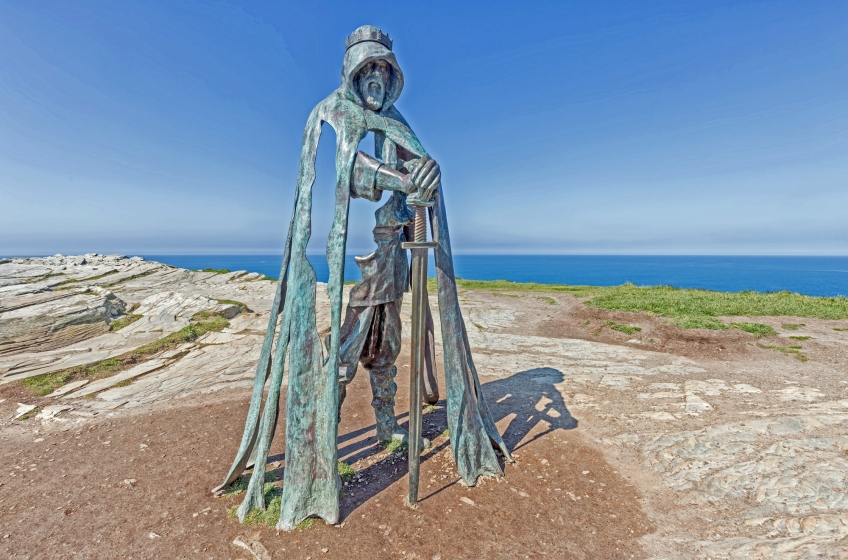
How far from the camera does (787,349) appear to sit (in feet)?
30.9

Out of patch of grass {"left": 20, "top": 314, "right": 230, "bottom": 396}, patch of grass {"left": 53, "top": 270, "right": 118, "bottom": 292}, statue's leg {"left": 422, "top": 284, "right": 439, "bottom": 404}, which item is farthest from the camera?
patch of grass {"left": 53, "top": 270, "right": 118, "bottom": 292}

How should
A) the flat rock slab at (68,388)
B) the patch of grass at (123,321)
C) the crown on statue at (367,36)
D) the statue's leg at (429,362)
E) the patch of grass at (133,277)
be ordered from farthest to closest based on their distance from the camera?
the patch of grass at (133,277) → the patch of grass at (123,321) → the flat rock slab at (68,388) → the statue's leg at (429,362) → the crown on statue at (367,36)

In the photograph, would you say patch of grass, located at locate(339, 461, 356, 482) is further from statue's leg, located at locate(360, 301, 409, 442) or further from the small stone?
the small stone

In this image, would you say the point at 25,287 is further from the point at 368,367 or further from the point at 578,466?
the point at 578,466

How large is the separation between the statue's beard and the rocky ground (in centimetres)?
397

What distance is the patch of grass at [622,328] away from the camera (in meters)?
11.3

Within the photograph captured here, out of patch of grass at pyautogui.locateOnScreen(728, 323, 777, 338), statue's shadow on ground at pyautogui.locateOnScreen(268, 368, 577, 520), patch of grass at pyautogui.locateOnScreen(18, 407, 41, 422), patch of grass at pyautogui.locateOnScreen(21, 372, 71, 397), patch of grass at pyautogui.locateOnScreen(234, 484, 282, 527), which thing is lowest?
patch of grass at pyautogui.locateOnScreen(18, 407, 41, 422)

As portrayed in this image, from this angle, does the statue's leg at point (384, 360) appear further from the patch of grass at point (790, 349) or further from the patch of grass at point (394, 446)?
the patch of grass at point (790, 349)

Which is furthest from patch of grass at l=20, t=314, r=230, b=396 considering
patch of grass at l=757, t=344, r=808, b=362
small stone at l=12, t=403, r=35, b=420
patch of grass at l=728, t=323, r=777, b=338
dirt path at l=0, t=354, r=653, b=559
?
patch of grass at l=728, t=323, r=777, b=338

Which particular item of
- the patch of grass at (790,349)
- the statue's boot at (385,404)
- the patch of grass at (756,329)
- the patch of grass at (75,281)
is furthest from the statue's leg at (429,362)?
the patch of grass at (75,281)

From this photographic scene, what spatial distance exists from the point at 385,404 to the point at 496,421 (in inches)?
75.4

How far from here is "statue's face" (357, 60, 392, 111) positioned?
3896 mm

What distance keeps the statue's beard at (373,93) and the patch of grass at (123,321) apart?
35.7ft

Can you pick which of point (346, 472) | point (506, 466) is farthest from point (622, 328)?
point (346, 472)
